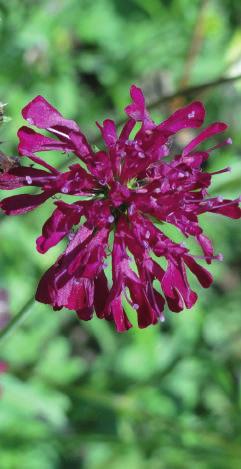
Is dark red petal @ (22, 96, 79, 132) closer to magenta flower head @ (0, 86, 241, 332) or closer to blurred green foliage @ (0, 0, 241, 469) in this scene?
magenta flower head @ (0, 86, 241, 332)

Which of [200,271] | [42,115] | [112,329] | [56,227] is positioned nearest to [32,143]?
[42,115]

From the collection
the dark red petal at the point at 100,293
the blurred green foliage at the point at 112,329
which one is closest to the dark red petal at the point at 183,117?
the dark red petal at the point at 100,293

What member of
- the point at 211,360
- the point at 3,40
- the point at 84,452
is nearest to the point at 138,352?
the point at 211,360

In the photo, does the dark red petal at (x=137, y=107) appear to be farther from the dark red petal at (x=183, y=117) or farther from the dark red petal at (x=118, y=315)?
the dark red petal at (x=118, y=315)

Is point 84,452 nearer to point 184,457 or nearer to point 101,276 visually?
point 184,457

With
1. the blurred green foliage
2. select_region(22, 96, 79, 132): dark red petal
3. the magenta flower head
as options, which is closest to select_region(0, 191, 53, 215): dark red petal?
the magenta flower head

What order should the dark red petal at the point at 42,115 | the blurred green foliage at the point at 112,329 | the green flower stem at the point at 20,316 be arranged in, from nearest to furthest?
the dark red petal at the point at 42,115 < the green flower stem at the point at 20,316 < the blurred green foliage at the point at 112,329
